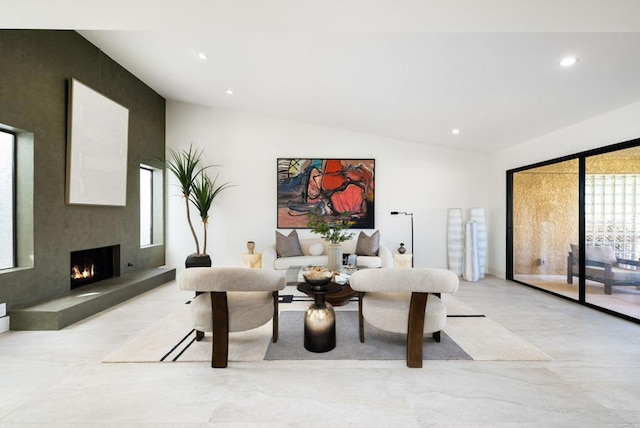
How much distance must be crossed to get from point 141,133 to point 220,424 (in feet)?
16.1

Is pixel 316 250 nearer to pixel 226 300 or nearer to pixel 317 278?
pixel 317 278

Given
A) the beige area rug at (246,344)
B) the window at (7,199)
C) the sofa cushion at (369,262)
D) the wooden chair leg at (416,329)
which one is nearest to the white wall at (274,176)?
the sofa cushion at (369,262)

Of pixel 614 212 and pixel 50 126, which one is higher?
pixel 50 126

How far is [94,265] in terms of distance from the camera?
420cm

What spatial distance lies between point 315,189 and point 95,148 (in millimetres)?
3521

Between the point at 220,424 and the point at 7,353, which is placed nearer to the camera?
the point at 220,424

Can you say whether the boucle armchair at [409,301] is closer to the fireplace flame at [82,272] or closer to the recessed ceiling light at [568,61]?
the recessed ceiling light at [568,61]

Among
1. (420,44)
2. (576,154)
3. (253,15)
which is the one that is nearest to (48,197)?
(253,15)

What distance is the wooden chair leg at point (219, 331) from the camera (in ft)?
7.20

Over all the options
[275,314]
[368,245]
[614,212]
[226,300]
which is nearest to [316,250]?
[368,245]

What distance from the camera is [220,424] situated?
1.60 m

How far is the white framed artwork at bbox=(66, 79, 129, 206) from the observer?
3.55m

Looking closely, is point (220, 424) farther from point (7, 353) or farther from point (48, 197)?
point (48, 197)

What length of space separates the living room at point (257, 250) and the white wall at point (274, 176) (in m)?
0.02
